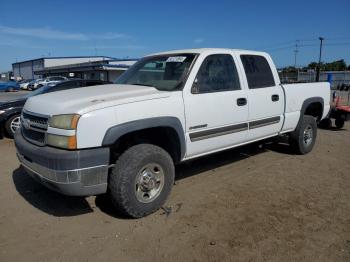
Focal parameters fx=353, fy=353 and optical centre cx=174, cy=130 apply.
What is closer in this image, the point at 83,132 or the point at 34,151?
the point at 83,132

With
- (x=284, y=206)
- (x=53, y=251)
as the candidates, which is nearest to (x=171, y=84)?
(x=284, y=206)

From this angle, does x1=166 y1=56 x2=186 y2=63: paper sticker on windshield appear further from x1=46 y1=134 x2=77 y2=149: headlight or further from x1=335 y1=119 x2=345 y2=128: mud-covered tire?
x1=335 y1=119 x2=345 y2=128: mud-covered tire

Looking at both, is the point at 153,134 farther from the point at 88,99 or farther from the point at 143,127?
the point at 88,99

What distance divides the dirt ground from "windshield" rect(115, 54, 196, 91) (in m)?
1.52

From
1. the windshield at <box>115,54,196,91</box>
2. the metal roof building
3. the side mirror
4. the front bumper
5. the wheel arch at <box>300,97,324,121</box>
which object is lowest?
the front bumper

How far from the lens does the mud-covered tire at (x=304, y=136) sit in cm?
663

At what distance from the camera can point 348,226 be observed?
384cm

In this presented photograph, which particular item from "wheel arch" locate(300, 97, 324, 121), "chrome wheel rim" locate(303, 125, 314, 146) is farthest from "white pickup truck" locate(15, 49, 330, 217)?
"chrome wheel rim" locate(303, 125, 314, 146)

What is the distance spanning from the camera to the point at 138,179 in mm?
3941

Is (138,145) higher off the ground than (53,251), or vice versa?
(138,145)

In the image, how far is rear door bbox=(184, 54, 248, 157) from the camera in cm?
443

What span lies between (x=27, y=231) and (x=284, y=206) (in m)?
3.01

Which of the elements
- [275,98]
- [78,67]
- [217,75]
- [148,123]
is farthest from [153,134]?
[78,67]

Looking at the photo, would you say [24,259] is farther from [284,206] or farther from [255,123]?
[255,123]
